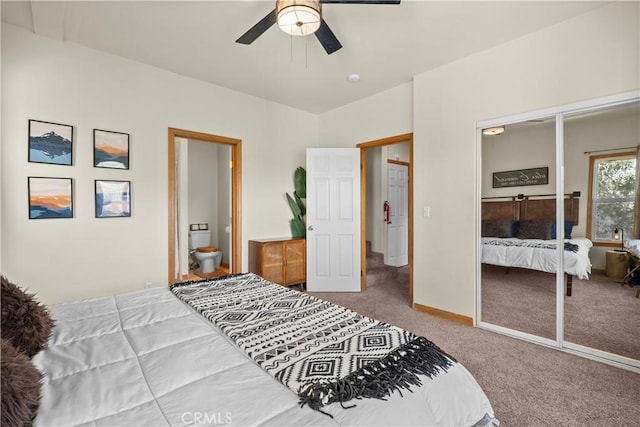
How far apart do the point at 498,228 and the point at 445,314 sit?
106cm

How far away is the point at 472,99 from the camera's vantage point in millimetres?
2977

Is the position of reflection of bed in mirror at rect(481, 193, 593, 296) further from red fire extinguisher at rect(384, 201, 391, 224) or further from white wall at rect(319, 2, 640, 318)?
red fire extinguisher at rect(384, 201, 391, 224)

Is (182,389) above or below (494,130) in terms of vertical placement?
below

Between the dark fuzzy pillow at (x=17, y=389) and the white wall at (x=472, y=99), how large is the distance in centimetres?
318

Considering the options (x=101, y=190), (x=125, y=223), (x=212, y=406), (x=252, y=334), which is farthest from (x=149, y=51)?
(x=212, y=406)

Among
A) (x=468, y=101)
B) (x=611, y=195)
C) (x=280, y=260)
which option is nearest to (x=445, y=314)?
(x=611, y=195)

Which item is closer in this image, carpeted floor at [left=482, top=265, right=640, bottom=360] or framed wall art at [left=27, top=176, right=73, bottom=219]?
carpeted floor at [left=482, top=265, right=640, bottom=360]

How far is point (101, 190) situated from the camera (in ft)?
9.58

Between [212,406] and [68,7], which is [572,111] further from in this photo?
[68,7]

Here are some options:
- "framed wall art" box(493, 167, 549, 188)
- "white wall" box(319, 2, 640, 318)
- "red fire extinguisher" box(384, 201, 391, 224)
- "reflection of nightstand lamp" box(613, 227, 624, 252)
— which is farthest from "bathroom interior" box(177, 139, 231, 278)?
"reflection of nightstand lamp" box(613, 227, 624, 252)

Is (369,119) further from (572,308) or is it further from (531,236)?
(572,308)

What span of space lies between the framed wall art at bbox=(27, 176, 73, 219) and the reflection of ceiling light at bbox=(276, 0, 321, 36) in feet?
8.02

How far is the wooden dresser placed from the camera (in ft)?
12.7

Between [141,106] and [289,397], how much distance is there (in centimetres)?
339
